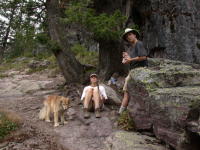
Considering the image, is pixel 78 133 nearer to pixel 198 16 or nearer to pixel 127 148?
pixel 127 148

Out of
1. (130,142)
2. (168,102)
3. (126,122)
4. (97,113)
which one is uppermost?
(168,102)

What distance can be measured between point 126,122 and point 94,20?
15.7 ft

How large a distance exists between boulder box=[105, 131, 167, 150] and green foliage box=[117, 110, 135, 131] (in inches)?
23.7

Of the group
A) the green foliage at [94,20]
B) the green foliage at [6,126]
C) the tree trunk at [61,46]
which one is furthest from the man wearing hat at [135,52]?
the tree trunk at [61,46]

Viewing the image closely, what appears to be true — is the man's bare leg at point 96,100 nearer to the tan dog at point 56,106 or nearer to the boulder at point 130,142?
the tan dog at point 56,106

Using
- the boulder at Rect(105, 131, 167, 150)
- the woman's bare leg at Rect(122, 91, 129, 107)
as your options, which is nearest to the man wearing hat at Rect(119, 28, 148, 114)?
the woman's bare leg at Rect(122, 91, 129, 107)

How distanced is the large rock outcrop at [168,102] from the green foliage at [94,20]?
3.18 m

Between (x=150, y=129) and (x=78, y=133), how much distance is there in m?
2.22

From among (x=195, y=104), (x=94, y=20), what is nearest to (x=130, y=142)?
(x=195, y=104)

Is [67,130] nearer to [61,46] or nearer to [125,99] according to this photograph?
[125,99]

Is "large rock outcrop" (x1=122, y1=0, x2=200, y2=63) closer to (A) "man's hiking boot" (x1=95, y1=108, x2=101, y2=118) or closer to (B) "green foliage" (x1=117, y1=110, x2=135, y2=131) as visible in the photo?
(A) "man's hiking boot" (x1=95, y1=108, x2=101, y2=118)

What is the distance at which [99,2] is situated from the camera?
1448 cm

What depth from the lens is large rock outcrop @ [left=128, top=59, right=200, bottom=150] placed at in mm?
6051

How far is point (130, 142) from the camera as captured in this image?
6.89 metres
